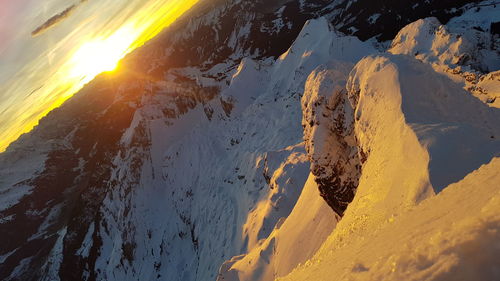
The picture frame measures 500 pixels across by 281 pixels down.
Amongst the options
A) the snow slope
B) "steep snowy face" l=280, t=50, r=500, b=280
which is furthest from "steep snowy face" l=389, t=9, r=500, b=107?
"steep snowy face" l=280, t=50, r=500, b=280

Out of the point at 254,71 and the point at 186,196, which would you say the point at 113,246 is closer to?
the point at 186,196

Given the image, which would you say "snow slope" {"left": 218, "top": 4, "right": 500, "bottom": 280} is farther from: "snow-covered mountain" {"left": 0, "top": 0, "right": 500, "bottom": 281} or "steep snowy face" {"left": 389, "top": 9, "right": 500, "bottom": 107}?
"steep snowy face" {"left": 389, "top": 9, "right": 500, "bottom": 107}

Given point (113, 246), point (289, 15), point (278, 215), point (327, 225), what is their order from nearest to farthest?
1. point (327, 225)
2. point (278, 215)
3. point (113, 246)
4. point (289, 15)

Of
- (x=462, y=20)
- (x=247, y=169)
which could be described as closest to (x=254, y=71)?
(x=247, y=169)

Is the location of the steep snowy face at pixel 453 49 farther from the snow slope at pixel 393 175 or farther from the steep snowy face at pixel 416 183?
the steep snowy face at pixel 416 183

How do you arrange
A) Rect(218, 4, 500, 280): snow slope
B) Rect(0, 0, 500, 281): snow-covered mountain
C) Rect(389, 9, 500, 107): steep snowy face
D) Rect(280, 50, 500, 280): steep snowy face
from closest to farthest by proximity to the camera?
1. Rect(280, 50, 500, 280): steep snowy face
2. Rect(218, 4, 500, 280): snow slope
3. Rect(0, 0, 500, 281): snow-covered mountain
4. Rect(389, 9, 500, 107): steep snowy face

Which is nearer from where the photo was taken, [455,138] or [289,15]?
[455,138]

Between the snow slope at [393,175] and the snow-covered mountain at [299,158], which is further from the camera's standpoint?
the snow-covered mountain at [299,158]

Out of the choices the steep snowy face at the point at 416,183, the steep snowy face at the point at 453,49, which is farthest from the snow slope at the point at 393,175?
the steep snowy face at the point at 453,49
